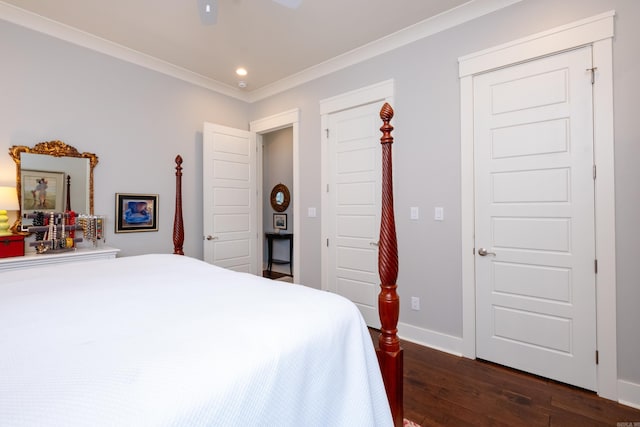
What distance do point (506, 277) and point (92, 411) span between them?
253 cm

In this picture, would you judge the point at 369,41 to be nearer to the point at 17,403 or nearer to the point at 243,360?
the point at 243,360

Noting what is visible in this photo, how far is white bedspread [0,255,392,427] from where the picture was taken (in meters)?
0.58

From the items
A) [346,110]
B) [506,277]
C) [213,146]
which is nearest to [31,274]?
[213,146]

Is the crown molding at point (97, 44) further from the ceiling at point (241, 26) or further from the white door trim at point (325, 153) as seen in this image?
the white door trim at point (325, 153)

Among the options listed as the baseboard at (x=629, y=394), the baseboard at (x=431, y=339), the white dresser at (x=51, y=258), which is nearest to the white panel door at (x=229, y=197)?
the white dresser at (x=51, y=258)

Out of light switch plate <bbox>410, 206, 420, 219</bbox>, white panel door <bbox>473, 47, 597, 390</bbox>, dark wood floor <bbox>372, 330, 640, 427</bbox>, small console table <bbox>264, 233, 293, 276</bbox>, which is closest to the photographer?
dark wood floor <bbox>372, 330, 640, 427</bbox>

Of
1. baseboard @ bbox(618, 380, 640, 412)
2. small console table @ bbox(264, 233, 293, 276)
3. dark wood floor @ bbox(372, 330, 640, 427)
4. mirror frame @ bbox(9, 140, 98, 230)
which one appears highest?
mirror frame @ bbox(9, 140, 98, 230)

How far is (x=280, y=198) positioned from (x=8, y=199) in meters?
3.81

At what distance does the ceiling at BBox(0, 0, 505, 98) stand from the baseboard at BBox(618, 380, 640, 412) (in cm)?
287

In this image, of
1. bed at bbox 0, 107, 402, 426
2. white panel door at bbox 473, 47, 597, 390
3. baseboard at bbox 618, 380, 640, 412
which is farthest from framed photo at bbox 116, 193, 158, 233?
baseboard at bbox 618, 380, 640, 412

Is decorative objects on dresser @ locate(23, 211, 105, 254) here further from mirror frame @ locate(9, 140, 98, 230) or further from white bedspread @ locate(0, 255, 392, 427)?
white bedspread @ locate(0, 255, 392, 427)

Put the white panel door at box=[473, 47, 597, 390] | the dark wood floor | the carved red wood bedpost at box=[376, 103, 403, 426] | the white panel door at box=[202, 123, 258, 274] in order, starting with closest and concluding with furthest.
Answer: the carved red wood bedpost at box=[376, 103, 403, 426] < the dark wood floor < the white panel door at box=[473, 47, 597, 390] < the white panel door at box=[202, 123, 258, 274]

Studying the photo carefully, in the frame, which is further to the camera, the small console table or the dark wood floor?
the small console table

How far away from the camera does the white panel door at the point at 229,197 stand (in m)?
3.58
